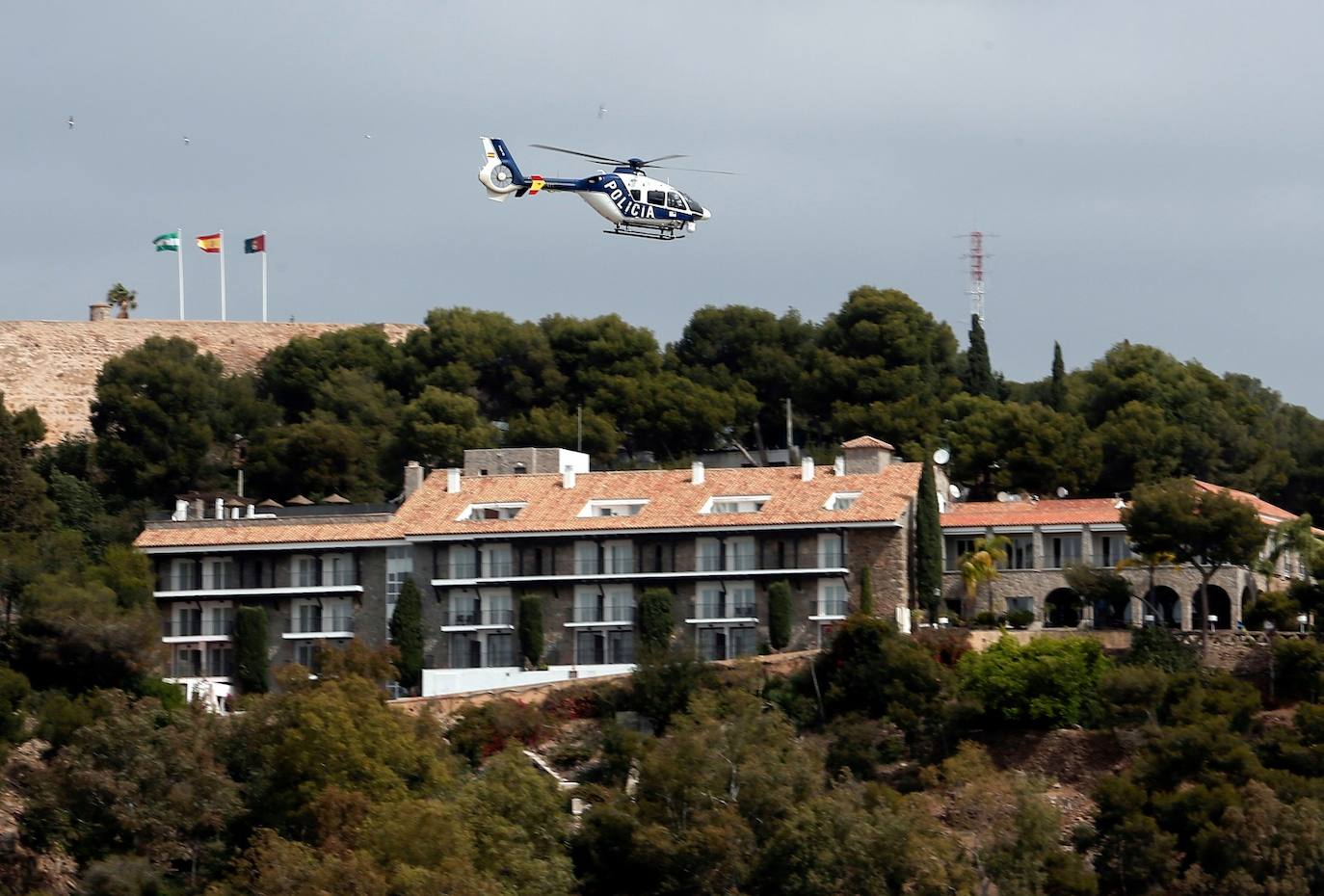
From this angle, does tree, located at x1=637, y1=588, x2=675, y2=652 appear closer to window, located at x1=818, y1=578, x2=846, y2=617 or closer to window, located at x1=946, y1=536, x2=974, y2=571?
window, located at x1=818, y1=578, x2=846, y2=617

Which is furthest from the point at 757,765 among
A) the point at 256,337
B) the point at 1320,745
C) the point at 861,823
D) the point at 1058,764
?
the point at 256,337

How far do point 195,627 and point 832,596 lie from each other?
1880 cm

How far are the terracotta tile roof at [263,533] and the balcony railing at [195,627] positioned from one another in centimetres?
220

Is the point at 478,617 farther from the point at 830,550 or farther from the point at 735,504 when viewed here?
the point at 830,550

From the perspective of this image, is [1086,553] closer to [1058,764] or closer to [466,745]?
[1058,764]

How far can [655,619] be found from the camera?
72.8 metres

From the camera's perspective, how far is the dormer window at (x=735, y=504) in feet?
248

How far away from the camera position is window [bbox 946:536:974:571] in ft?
254

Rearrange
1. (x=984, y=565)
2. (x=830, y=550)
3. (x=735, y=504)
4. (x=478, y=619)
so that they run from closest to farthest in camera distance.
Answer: (x=830, y=550)
(x=984, y=565)
(x=478, y=619)
(x=735, y=504)

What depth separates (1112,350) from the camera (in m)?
94.3

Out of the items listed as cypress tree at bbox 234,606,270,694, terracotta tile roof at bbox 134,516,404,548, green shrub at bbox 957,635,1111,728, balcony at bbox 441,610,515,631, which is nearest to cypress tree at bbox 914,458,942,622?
green shrub at bbox 957,635,1111,728

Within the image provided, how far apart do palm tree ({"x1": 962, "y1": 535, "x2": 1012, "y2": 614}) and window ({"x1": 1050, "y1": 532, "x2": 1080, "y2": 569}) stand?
1.66 meters

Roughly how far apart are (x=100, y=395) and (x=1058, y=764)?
43340 mm

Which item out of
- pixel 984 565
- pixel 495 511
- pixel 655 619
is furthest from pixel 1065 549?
pixel 495 511
